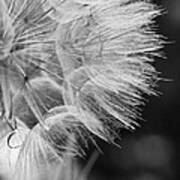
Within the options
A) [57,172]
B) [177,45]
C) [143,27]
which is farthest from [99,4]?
[177,45]

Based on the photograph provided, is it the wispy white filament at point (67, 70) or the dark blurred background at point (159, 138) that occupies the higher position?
the wispy white filament at point (67, 70)

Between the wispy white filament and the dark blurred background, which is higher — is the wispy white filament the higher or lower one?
the higher one

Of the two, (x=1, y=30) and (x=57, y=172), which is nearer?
(x=1, y=30)

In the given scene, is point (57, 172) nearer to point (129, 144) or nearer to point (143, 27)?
point (143, 27)

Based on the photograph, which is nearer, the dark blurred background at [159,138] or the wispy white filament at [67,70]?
the wispy white filament at [67,70]
